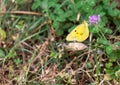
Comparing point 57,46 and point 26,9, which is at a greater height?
point 26,9

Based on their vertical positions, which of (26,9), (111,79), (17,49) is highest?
(26,9)

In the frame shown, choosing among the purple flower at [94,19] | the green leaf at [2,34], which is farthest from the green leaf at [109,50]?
the green leaf at [2,34]

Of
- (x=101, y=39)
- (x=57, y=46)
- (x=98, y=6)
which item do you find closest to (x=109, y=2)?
(x=98, y=6)

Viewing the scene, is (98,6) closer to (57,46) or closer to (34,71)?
(57,46)

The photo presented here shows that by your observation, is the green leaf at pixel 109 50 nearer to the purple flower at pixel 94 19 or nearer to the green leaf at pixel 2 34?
the purple flower at pixel 94 19

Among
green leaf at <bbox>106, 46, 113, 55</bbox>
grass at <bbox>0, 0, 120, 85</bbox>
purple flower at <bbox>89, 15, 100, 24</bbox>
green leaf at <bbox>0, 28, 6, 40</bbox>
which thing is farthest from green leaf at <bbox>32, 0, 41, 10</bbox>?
green leaf at <bbox>106, 46, 113, 55</bbox>

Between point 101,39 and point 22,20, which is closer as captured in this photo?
point 101,39

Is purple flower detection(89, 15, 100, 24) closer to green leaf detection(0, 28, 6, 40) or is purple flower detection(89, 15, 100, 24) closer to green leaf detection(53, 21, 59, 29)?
green leaf detection(53, 21, 59, 29)
